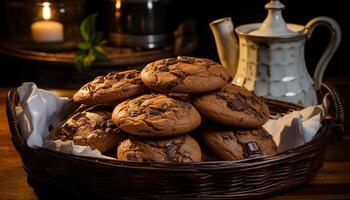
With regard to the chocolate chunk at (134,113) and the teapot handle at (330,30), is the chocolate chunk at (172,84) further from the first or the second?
the teapot handle at (330,30)

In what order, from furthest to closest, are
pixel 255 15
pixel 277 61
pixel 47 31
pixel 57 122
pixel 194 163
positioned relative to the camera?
pixel 255 15, pixel 47 31, pixel 277 61, pixel 57 122, pixel 194 163

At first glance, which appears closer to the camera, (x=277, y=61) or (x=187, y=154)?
(x=187, y=154)

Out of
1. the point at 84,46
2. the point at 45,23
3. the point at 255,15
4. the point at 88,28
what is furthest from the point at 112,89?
the point at 255,15

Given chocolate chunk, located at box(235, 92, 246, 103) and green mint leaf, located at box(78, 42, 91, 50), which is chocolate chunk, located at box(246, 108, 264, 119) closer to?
chocolate chunk, located at box(235, 92, 246, 103)

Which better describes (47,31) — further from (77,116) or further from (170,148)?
(170,148)

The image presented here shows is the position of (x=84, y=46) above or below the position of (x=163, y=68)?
below
